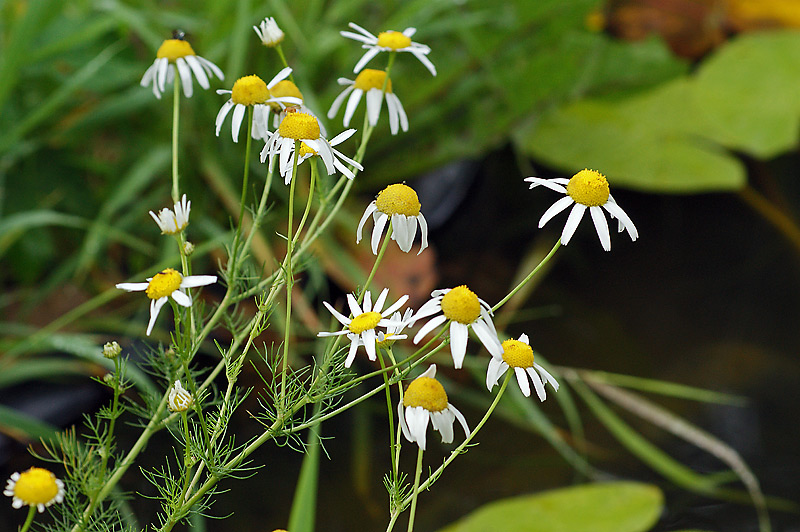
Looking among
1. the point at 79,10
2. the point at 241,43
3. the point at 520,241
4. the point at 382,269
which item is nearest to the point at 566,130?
the point at 520,241

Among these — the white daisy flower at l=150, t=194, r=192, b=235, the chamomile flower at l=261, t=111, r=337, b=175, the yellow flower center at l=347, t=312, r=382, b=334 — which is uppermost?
the chamomile flower at l=261, t=111, r=337, b=175

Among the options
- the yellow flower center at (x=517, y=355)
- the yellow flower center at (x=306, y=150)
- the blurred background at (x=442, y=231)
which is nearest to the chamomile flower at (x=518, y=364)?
the yellow flower center at (x=517, y=355)

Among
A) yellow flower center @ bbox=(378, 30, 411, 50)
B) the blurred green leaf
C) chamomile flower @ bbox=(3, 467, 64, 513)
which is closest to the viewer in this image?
chamomile flower @ bbox=(3, 467, 64, 513)

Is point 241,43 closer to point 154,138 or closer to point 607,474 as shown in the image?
point 154,138

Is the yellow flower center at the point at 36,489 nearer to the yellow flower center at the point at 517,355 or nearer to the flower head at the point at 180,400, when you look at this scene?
the flower head at the point at 180,400

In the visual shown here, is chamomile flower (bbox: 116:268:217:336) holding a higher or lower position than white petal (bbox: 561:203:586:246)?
higher

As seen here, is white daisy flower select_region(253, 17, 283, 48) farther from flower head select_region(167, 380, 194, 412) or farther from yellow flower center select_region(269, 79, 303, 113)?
flower head select_region(167, 380, 194, 412)

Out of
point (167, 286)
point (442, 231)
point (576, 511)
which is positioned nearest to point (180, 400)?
point (167, 286)

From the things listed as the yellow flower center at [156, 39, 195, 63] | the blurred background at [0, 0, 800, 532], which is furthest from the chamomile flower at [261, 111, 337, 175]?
the blurred background at [0, 0, 800, 532]
